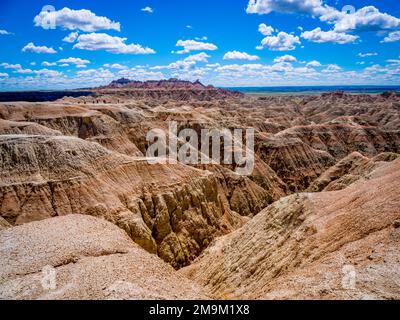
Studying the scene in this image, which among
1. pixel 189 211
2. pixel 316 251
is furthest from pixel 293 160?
pixel 316 251

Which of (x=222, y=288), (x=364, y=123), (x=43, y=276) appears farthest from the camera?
(x=364, y=123)

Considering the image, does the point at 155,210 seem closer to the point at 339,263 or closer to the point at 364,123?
the point at 339,263

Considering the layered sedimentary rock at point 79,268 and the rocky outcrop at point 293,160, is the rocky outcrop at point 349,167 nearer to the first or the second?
the rocky outcrop at point 293,160

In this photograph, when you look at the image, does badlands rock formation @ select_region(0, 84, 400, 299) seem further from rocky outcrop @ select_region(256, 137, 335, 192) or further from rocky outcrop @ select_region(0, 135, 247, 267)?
rocky outcrop @ select_region(256, 137, 335, 192)

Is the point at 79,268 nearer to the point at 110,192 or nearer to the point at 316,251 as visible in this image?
the point at 316,251
